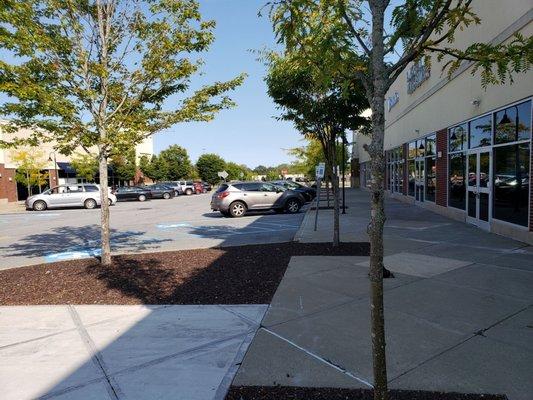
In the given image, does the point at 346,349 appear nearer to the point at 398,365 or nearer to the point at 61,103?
the point at 398,365

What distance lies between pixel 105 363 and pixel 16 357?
95 cm

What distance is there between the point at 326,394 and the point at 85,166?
138ft

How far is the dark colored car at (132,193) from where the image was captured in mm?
36375

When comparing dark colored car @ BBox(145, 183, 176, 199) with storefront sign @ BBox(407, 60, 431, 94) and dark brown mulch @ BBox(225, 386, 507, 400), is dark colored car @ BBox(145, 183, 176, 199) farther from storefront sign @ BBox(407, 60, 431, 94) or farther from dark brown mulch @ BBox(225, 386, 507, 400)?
dark brown mulch @ BBox(225, 386, 507, 400)

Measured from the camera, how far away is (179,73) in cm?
792

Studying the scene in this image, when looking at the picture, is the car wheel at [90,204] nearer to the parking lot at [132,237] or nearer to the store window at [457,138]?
the parking lot at [132,237]

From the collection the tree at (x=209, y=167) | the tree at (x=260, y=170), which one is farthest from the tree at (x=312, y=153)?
the tree at (x=260, y=170)

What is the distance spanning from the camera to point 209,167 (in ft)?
281

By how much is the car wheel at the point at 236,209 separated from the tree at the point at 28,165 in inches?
954

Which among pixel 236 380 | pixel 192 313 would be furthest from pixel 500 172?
pixel 236 380

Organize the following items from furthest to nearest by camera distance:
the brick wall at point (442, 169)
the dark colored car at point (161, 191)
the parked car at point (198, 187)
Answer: the parked car at point (198, 187), the dark colored car at point (161, 191), the brick wall at point (442, 169)

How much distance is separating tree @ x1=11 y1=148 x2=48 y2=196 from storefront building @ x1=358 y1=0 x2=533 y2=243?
100ft

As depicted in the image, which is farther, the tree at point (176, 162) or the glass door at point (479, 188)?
the tree at point (176, 162)

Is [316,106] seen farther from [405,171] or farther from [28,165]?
[28,165]
